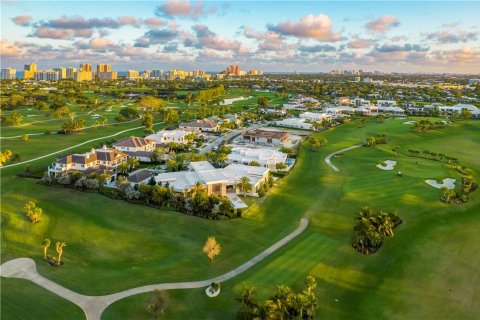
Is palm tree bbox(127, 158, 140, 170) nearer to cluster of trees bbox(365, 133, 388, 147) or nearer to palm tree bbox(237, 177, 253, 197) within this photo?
palm tree bbox(237, 177, 253, 197)

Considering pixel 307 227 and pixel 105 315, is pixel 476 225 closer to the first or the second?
pixel 307 227

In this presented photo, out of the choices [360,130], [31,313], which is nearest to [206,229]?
[31,313]

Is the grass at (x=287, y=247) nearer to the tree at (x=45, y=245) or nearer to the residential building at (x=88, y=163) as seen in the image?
the tree at (x=45, y=245)

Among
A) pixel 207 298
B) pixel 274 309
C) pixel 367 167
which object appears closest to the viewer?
pixel 274 309

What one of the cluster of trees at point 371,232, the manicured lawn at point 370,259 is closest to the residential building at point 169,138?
the manicured lawn at point 370,259

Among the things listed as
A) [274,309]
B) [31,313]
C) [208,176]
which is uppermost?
[208,176]

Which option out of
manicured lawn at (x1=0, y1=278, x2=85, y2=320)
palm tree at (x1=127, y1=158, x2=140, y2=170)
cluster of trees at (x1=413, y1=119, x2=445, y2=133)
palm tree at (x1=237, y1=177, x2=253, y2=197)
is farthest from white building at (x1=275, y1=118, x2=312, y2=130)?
manicured lawn at (x1=0, y1=278, x2=85, y2=320)

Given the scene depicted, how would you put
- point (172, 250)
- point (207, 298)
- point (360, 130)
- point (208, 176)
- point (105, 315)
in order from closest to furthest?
point (105, 315)
point (207, 298)
point (172, 250)
point (208, 176)
point (360, 130)
